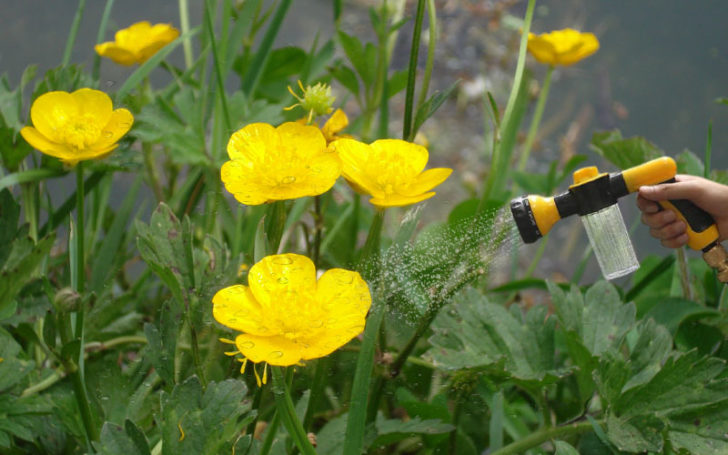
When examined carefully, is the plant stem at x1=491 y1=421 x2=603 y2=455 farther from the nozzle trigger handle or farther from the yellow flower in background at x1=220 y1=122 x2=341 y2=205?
the yellow flower in background at x1=220 y1=122 x2=341 y2=205

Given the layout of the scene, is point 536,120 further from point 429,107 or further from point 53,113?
point 53,113

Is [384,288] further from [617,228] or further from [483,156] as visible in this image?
[483,156]

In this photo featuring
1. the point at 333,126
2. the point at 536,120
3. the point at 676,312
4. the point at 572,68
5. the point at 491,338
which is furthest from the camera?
the point at 572,68

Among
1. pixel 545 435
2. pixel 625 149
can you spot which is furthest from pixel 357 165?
pixel 625 149

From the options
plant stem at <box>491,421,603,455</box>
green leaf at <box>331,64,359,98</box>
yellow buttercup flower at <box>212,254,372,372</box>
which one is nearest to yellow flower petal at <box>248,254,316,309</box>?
yellow buttercup flower at <box>212,254,372,372</box>

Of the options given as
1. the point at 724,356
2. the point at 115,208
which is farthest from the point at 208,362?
the point at 115,208
